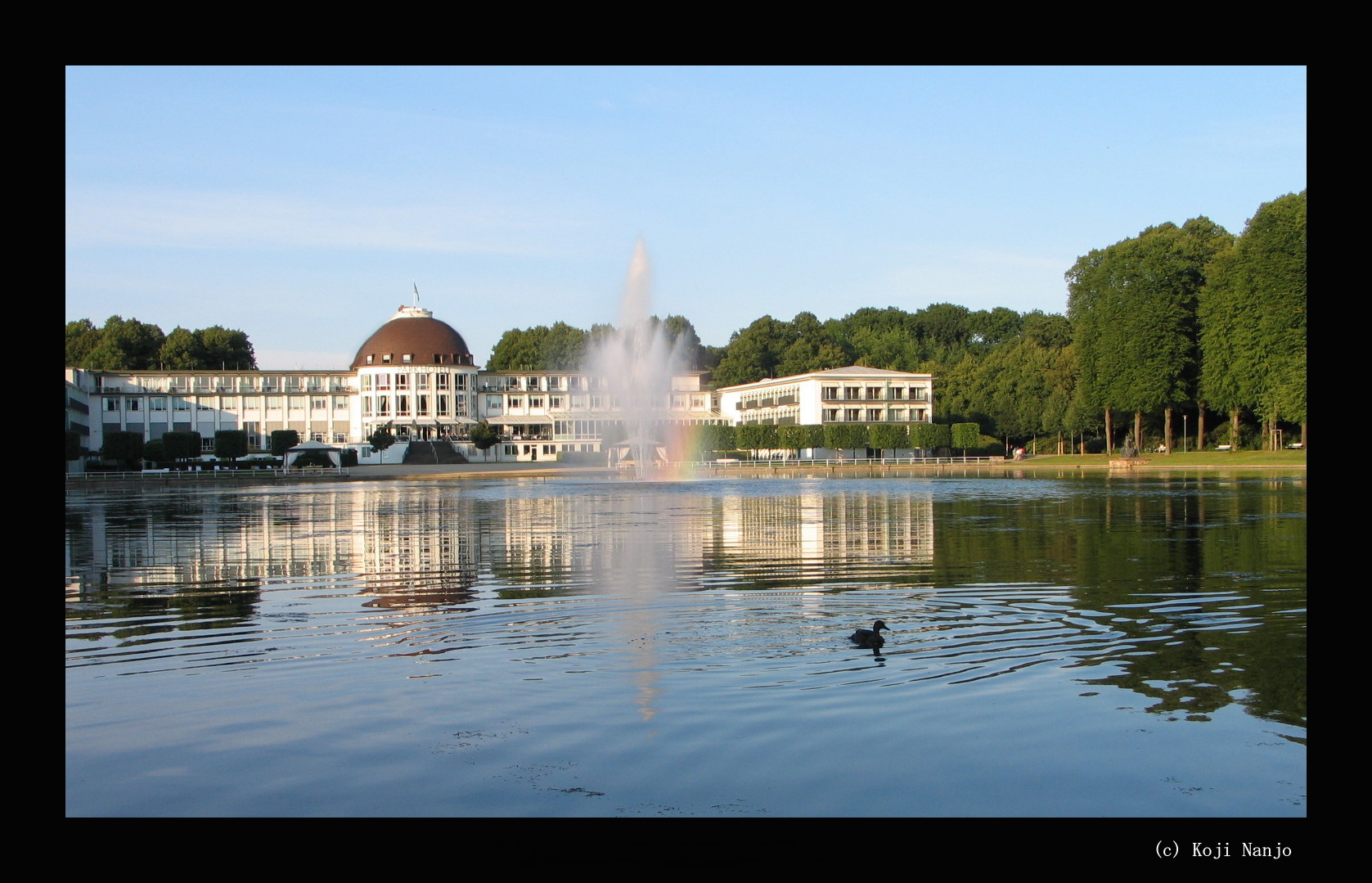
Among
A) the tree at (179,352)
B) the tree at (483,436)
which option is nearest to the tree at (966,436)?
the tree at (483,436)

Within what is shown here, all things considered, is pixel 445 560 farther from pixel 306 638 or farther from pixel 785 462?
pixel 785 462

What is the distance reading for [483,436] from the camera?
9988 cm

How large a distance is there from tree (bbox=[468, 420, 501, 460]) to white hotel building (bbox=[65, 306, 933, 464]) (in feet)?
6.54

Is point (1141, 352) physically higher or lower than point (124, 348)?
lower

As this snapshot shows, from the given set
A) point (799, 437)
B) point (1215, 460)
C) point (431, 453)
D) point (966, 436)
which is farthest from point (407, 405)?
point (1215, 460)

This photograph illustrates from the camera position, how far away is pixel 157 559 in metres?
20.4

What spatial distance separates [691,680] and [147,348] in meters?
111

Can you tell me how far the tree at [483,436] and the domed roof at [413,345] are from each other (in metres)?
11.1

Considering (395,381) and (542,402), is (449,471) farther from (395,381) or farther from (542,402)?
(542,402)

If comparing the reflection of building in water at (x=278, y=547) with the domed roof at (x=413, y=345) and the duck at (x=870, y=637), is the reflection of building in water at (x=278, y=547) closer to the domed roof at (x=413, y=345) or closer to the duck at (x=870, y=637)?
the duck at (x=870, y=637)

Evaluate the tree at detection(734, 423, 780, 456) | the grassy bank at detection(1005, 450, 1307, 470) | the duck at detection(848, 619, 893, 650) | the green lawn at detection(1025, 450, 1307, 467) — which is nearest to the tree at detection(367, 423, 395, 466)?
the tree at detection(734, 423, 780, 456)

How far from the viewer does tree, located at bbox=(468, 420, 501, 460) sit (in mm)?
99875

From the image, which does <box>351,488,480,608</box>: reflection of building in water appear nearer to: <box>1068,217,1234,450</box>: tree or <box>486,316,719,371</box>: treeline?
<box>1068,217,1234,450</box>: tree
